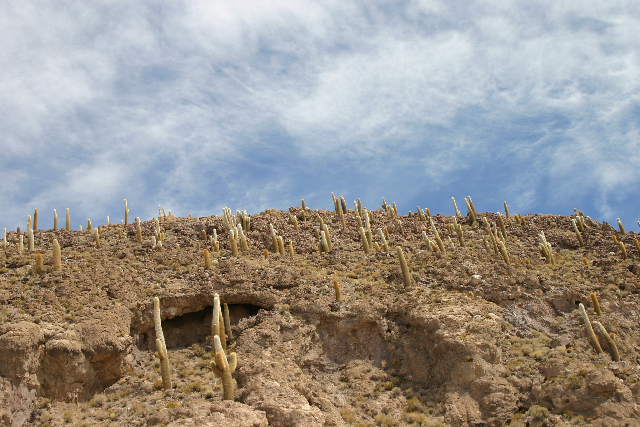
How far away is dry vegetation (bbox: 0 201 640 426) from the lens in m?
16.6

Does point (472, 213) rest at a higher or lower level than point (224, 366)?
higher

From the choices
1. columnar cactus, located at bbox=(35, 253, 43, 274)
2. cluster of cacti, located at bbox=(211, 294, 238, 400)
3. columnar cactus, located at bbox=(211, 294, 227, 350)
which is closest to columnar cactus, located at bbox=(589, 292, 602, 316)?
cluster of cacti, located at bbox=(211, 294, 238, 400)

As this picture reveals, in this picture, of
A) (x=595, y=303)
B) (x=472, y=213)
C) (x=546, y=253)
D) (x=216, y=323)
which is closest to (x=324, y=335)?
(x=216, y=323)

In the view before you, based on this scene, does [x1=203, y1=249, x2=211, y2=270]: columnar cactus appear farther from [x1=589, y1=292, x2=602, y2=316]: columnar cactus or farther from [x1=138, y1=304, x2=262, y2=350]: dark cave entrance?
[x1=589, y1=292, x2=602, y2=316]: columnar cactus

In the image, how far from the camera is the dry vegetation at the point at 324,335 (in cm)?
1656

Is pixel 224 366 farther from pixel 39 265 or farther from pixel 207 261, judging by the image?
pixel 39 265

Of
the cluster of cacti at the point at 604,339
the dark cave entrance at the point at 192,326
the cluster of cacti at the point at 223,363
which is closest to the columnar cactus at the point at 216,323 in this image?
the cluster of cacti at the point at 223,363

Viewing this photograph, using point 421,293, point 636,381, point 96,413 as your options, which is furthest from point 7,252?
point 636,381

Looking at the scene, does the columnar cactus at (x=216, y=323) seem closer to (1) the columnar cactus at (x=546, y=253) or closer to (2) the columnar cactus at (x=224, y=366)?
(2) the columnar cactus at (x=224, y=366)

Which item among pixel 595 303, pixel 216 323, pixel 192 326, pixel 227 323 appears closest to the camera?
pixel 216 323

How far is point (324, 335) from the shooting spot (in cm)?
2105

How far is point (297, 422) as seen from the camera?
15.9 m

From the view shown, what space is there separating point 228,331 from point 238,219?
12106mm

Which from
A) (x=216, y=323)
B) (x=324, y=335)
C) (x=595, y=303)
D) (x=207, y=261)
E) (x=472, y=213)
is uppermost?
(x=472, y=213)
